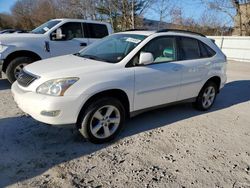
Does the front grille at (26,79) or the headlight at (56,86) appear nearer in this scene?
the headlight at (56,86)

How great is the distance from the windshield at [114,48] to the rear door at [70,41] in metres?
2.79

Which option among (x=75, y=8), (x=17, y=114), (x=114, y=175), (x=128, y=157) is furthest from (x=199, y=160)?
(x=75, y=8)

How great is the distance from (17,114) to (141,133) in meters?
2.38

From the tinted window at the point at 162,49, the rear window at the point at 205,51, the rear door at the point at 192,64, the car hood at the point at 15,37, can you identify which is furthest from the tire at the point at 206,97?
the car hood at the point at 15,37

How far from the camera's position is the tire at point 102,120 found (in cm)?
360

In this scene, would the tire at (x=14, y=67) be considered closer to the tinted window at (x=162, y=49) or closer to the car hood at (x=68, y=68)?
the car hood at (x=68, y=68)

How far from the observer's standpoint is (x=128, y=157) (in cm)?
352

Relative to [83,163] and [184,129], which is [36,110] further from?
[184,129]

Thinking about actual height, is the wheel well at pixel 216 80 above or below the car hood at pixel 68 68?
below

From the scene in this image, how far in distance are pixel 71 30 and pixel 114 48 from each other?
12.1 ft

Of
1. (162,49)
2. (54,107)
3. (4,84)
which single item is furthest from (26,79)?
(4,84)

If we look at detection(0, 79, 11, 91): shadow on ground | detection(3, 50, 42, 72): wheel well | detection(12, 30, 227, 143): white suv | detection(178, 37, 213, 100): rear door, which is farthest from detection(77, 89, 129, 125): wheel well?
detection(0, 79, 11, 91): shadow on ground

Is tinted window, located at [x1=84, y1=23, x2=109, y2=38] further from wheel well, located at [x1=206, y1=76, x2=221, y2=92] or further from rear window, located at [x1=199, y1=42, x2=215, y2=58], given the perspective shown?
wheel well, located at [x1=206, y1=76, x2=221, y2=92]

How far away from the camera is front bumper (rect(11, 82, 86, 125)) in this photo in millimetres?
3330
